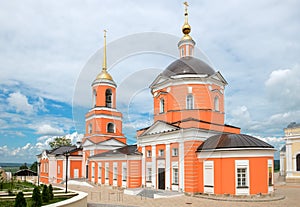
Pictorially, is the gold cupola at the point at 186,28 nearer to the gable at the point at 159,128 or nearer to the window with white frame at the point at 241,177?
the gable at the point at 159,128

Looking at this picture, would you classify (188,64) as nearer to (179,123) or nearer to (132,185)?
(179,123)

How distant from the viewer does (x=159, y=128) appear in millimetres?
25641

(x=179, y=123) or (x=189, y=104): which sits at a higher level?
(x=189, y=104)

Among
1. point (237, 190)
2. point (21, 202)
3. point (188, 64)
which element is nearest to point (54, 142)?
point (188, 64)

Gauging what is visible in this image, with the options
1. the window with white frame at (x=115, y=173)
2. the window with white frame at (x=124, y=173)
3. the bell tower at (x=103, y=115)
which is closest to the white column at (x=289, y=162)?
the window with white frame at (x=124, y=173)

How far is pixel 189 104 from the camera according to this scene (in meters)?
26.1

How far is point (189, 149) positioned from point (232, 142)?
3.42 m

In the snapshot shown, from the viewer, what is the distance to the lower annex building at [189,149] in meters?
20.9

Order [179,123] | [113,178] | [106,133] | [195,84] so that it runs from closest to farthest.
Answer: [179,123] < [195,84] < [113,178] < [106,133]

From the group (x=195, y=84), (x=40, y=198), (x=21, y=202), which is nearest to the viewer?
(x=21, y=202)

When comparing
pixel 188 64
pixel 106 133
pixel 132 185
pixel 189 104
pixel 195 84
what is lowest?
pixel 132 185

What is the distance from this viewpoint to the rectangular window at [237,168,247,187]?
2080 cm

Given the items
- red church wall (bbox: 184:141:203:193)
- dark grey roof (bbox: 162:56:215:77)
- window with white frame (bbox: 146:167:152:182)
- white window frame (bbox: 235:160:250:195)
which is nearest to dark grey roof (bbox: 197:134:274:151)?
red church wall (bbox: 184:141:203:193)

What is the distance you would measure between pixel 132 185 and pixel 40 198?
15.5 metres
